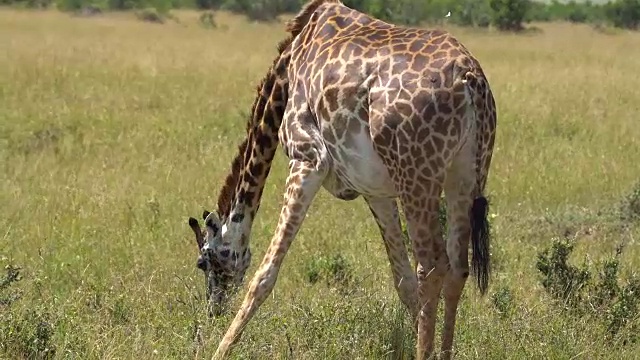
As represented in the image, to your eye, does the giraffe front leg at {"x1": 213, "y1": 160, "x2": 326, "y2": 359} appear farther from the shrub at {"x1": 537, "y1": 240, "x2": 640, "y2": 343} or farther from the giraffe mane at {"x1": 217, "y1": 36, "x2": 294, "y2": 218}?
the shrub at {"x1": 537, "y1": 240, "x2": 640, "y2": 343}

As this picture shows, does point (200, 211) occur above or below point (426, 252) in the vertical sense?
below

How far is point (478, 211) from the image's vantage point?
4.61 m

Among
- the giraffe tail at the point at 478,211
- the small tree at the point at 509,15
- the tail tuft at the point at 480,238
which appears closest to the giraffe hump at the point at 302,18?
the giraffe tail at the point at 478,211

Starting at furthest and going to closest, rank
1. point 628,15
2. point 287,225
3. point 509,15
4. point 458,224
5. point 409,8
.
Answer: point 628,15
point 409,8
point 509,15
point 287,225
point 458,224

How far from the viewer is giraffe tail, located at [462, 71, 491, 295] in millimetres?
4512

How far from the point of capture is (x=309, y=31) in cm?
558

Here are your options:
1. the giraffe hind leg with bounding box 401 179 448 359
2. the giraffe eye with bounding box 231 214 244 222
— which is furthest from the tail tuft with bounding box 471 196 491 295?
the giraffe eye with bounding box 231 214 244 222

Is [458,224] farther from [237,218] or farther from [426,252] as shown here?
[237,218]

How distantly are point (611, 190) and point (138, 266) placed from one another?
4992 millimetres

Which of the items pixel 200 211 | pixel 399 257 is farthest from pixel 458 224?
pixel 200 211

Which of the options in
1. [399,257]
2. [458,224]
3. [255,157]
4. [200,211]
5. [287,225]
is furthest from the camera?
[200,211]

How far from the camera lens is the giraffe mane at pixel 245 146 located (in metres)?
5.69

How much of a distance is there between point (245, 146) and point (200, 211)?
8.41 feet

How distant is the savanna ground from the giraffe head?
0.16 metres
